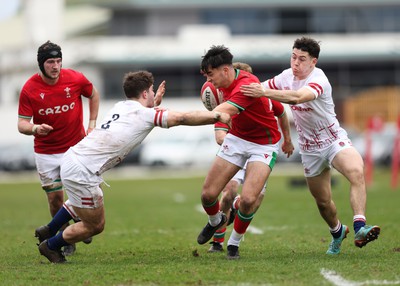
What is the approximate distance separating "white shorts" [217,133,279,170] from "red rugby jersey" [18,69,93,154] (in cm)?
208

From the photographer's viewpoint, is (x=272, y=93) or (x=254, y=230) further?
(x=254, y=230)

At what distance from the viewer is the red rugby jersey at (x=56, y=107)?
36.3 feet

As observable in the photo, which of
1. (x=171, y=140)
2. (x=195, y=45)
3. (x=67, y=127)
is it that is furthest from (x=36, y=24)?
(x=67, y=127)

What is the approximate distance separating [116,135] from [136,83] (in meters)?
0.59

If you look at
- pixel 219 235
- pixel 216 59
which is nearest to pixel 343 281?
pixel 216 59

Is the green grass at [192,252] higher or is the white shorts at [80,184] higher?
the white shorts at [80,184]

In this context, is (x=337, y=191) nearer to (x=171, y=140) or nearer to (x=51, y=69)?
(x=51, y=69)

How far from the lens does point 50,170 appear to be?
37.2 ft

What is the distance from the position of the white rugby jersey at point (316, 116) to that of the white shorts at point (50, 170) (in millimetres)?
3019

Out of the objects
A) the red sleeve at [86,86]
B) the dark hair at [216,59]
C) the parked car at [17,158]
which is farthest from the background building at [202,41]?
the dark hair at [216,59]

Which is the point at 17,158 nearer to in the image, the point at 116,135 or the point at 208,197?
the point at 208,197

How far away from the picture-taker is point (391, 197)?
2166cm

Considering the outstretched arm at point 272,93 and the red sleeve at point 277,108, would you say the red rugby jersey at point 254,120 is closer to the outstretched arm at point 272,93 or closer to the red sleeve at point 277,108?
the red sleeve at point 277,108

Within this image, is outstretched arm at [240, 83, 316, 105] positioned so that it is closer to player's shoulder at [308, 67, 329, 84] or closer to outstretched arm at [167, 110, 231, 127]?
outstretched arm at [167, 110, 231, 127]
